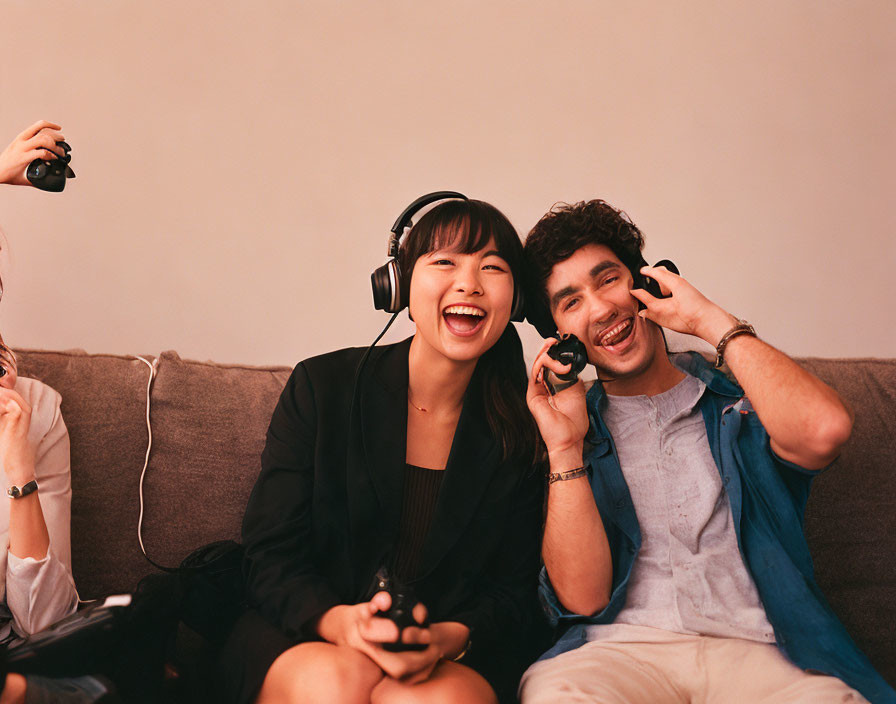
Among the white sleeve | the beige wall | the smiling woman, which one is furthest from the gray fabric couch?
the beige wall

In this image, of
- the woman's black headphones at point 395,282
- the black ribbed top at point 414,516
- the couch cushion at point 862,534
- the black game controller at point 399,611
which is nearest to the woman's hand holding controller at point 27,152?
the woman's black headphones at point 395,282

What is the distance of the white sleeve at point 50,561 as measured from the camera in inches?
52.2

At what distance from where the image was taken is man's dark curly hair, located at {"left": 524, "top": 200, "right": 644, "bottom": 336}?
5.28 feet

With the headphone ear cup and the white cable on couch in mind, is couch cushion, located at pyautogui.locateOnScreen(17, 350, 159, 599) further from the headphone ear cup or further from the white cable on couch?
the headphone ear cup

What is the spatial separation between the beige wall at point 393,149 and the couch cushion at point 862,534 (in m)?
0.62

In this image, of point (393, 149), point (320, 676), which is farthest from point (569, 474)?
point (393, 149)

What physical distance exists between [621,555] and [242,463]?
894mm

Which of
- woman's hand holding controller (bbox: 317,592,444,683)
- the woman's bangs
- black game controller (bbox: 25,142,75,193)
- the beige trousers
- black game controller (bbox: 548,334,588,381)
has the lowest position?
the beige trousers

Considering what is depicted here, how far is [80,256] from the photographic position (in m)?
2.12

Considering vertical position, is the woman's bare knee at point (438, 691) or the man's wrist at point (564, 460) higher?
the man's wrist at point (564, 460)

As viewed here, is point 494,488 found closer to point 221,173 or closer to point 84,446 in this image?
point 84,446

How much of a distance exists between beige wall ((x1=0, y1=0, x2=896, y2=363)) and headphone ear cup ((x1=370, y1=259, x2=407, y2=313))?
0.78 metres

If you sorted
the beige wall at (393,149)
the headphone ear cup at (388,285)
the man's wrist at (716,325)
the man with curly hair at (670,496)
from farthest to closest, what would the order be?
the beige wall at (393,149) → the headphone ear cup at (388,285) → the man's wrist at (716,325) → the man with curly hair at (670,496)

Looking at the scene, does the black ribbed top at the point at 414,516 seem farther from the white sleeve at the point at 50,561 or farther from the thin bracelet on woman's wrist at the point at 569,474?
the white sleeve at the point at 50,561
